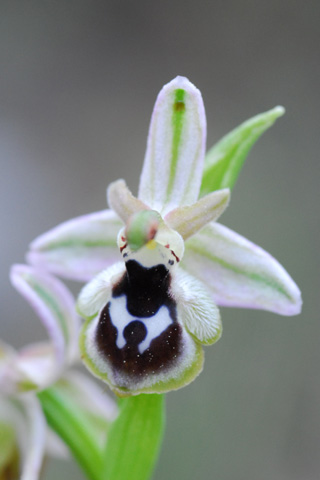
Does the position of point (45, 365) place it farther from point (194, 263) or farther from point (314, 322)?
point (314, 322)

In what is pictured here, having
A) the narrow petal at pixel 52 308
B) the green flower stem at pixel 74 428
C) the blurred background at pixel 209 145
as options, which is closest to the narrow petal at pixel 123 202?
the narrow petal at pixel 52 308

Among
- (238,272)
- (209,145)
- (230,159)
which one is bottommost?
(238,272)

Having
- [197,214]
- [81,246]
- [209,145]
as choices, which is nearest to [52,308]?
[81,246]

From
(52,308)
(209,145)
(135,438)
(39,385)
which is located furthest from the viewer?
(209,145)

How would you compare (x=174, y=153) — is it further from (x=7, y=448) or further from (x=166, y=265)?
(x=7, y=448)

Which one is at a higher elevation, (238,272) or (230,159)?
(230,159)

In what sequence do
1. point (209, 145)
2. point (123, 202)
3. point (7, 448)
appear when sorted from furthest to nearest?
point (209, 145) < point (7, 448) < point (123, 202)

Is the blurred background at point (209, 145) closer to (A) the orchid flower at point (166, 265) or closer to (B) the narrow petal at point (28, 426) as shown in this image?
(B) the narrow petal at point (28, 426)
